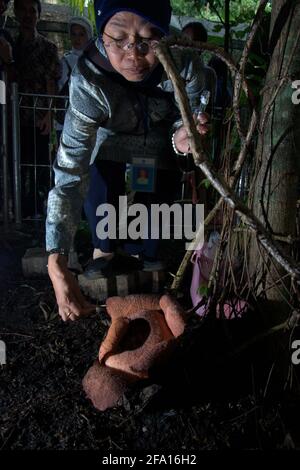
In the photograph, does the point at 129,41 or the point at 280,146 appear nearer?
the point at 280,146

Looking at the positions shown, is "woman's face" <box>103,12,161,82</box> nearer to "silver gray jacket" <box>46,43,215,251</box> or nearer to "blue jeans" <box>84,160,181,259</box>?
"silver gray jacket" <box>46,43,215,251</box>

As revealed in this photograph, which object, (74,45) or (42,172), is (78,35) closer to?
(74,45)

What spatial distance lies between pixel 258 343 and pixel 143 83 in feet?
5.02

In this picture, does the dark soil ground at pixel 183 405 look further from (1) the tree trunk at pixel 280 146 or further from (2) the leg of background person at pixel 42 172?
(2) the leg of background person at pixel 42 172

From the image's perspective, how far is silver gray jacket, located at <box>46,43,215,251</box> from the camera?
213cm

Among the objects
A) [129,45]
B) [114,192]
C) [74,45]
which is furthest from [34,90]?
[129,45]

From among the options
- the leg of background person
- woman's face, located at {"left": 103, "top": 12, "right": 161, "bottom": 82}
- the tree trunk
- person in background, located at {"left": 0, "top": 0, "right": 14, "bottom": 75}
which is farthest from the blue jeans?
person in background, located at {"left": 0, "top": 0, "right": 14, "bottom": 75}

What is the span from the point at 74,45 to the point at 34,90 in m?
0.77

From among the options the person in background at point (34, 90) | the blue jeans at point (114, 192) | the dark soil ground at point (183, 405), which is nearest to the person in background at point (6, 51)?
the person in background at point (34, 90)

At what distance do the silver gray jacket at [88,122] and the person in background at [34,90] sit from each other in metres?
2.33

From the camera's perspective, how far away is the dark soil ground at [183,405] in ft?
5.04

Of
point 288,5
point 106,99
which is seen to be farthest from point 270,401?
point 106,99

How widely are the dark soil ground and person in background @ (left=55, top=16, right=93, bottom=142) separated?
3.48m

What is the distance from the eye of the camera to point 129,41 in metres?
1.90
